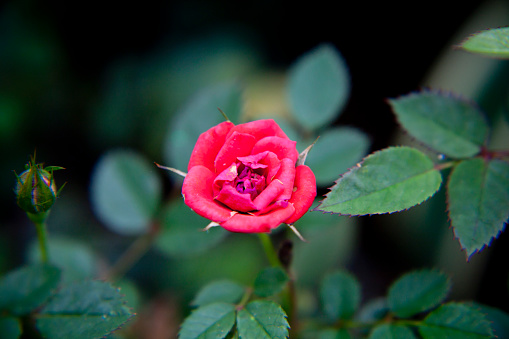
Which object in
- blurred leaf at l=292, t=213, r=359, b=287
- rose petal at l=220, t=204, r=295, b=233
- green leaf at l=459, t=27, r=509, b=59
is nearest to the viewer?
rose petal at l=220, t=204, r=295, b=233

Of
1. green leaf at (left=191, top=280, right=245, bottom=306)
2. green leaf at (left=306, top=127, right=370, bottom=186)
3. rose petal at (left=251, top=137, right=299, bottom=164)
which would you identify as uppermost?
rose petal at (left=251, top=137, right=299, bottom=164)

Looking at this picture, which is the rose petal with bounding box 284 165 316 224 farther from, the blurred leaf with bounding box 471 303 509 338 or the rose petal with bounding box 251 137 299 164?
the blurred leaf with bounding box 471 303 509 338

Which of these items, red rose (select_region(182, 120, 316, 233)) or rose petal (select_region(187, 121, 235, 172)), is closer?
red rose (select_region(182, 120, 316, 233))

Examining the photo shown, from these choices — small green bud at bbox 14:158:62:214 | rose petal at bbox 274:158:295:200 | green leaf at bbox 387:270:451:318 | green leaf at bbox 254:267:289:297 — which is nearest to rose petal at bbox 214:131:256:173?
rose petal at bbox 274:158:295:200

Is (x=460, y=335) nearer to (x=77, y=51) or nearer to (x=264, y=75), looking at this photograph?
(x=264, y=75)

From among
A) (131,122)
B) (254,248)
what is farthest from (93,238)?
(254,248)

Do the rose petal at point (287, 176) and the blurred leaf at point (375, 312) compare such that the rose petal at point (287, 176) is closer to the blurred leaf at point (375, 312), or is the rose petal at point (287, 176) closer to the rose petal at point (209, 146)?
the rose petal at point (209, 146)
